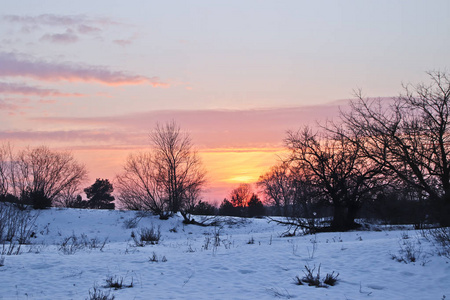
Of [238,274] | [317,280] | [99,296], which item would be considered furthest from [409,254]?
[99,296]

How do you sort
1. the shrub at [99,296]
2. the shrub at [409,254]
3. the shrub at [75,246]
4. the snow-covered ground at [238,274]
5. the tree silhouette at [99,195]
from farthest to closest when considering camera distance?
the tree silhouette at [99,195]
the shrub at [75,246]
the shrub at [409,254]
the snow-covered ground at [238,274]
the shrub at [99,296]

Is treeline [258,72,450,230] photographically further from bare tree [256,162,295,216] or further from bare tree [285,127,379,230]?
bare tree [256,162,295,216]

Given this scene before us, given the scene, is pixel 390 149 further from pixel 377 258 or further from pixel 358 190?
pixel 377 258

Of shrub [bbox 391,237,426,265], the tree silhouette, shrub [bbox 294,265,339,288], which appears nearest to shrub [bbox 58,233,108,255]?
shrub [bbox 294,265,339,288]

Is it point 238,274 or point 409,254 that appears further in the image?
point 409,254

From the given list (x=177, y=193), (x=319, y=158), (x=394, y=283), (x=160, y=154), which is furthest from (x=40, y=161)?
(x=394, y=283)

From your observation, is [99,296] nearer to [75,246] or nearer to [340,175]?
[75,246]

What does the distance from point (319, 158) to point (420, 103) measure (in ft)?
23.7

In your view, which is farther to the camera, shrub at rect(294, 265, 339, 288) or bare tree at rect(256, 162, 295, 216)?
bare tree at rect(256, 162, 295, 216)

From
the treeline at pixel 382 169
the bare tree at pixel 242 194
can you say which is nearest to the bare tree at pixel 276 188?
the bare tree at pixel 242 194

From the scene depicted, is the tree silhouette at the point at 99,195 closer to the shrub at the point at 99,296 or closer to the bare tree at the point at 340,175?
the bare tree at the point at 340,175

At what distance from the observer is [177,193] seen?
37.2 meters

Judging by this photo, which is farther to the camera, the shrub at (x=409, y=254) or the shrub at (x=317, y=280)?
the shrub at (x=409, y=254)

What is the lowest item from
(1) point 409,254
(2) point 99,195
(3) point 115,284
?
(3) point 115,284
